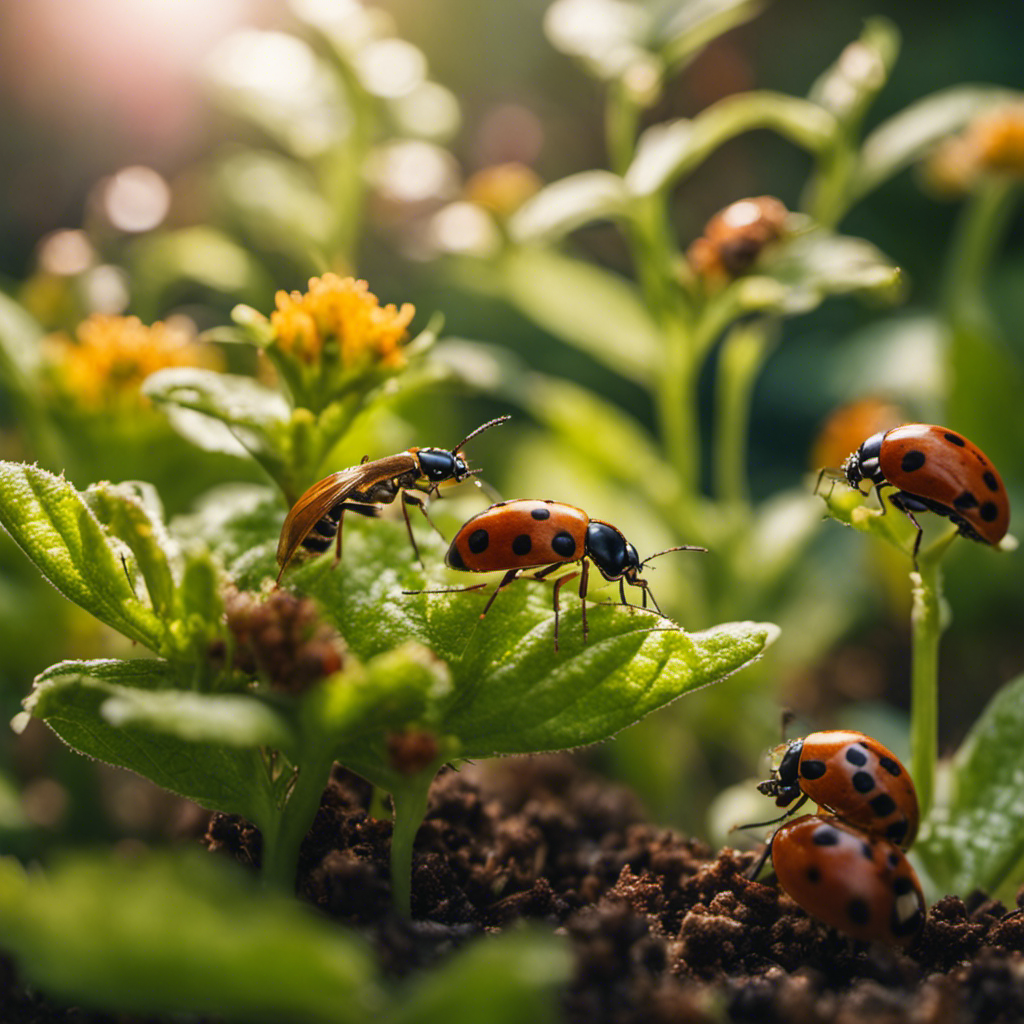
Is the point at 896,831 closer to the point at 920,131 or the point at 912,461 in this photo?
the point at 912,461

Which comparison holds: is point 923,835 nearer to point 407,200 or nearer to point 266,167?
point 407,200

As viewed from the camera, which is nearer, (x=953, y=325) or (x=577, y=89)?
(x=953, y=325)

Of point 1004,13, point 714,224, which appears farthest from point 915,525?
point 1004,13

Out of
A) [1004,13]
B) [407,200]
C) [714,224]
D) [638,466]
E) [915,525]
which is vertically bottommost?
[915,525]

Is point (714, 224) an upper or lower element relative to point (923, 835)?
upper

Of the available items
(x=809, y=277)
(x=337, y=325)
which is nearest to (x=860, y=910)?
(x=337, y=325)

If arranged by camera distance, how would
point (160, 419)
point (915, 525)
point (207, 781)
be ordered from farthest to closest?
point (160, 419)
point (915, 525)
point (207, 781)
